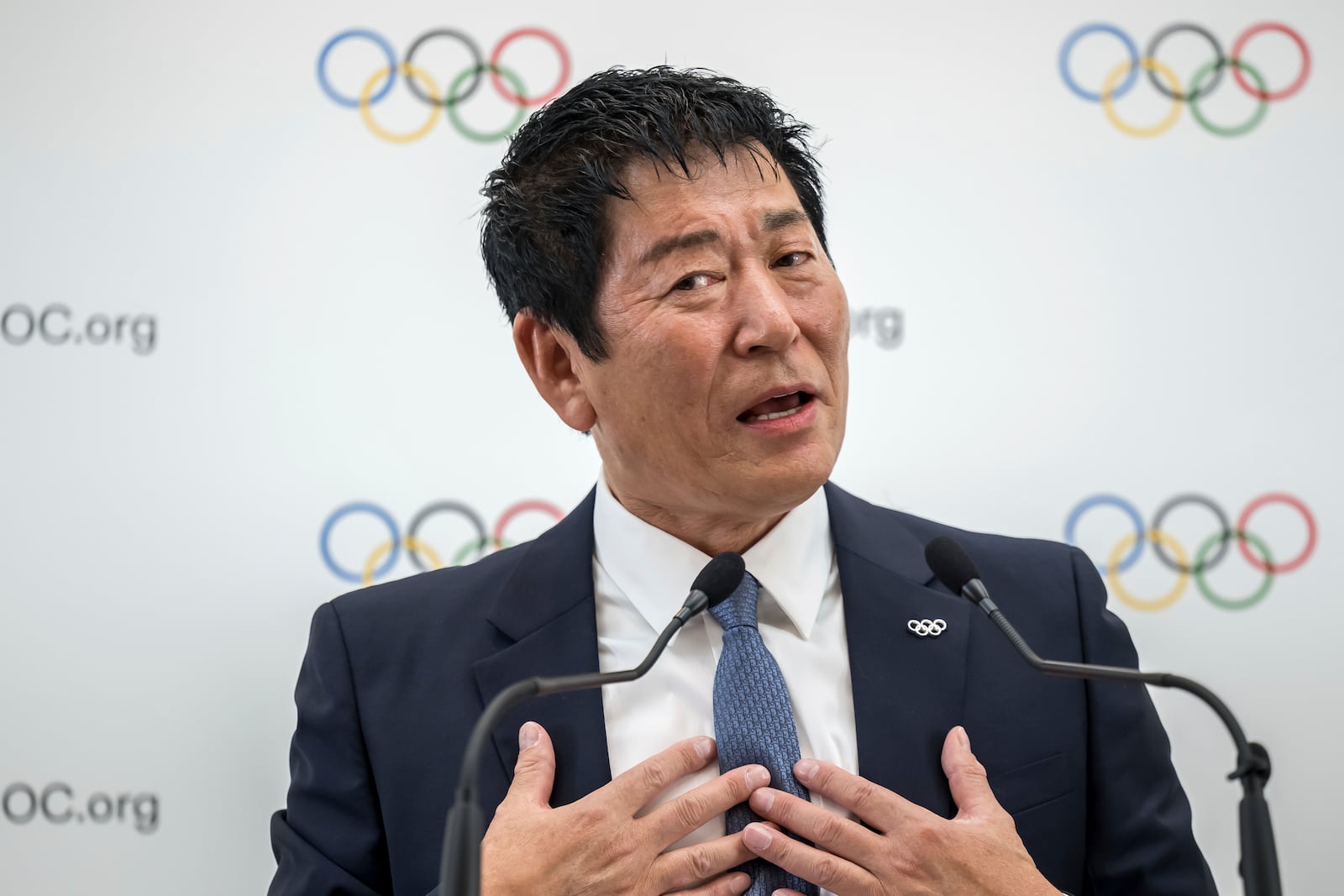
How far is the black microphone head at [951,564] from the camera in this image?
4.29ft

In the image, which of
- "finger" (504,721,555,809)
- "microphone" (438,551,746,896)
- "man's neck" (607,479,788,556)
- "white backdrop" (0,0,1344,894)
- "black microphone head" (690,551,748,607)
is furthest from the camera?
"white backdrop" (0,0,1344,894)

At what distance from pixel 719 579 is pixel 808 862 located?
0.34 metres

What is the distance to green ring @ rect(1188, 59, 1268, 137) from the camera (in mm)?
2123

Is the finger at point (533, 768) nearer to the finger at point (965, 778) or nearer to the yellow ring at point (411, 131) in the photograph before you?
the finger at point (965, 778)

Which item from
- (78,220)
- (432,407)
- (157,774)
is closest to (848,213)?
(432,407)

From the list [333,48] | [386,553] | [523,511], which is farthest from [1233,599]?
[333,48]

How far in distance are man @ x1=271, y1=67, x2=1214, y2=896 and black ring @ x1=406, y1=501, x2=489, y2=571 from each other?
353mm

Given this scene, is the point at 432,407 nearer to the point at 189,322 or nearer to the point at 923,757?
the point at 189,322

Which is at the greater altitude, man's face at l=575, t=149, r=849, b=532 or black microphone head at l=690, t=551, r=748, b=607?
man's face at l=575, t=149, r=849, b=532

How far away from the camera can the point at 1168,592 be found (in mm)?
2104

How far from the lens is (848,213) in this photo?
2115 millimetres

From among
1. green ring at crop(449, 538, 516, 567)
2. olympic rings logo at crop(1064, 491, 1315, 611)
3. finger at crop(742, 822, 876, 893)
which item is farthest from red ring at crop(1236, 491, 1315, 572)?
green ring at crop(449, 538, 516, 567)

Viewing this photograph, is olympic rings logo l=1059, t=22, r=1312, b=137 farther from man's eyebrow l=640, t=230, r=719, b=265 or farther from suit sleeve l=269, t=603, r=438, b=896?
suit sleeve l=269, t=603, r=438, b=896

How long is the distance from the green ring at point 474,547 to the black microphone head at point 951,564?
97 centimetres
